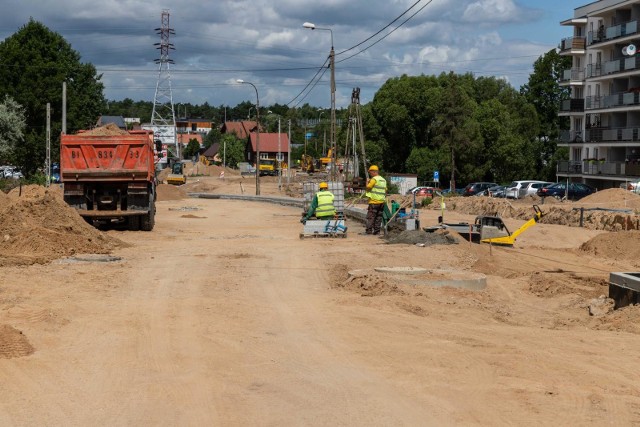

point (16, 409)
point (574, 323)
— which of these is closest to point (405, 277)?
point (574, 323)

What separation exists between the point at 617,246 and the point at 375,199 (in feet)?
21.0

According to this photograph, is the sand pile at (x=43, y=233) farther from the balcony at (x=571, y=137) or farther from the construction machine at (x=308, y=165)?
the construction machine at (x=308, y=165)

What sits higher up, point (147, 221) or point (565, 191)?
point (565, 191)

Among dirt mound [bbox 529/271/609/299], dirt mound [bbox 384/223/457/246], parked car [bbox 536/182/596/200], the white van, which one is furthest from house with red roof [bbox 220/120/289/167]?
dirt mound [bbox 529/271/609/299]

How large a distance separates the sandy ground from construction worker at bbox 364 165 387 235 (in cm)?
425

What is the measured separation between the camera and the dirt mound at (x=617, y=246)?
64.3 feet

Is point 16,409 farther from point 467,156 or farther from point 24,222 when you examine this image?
point 467,156

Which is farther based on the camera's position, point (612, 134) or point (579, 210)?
point (612, 134)

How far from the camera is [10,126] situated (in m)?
56.8

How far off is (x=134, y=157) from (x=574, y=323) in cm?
1600

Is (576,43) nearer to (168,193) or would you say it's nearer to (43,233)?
(168,193)

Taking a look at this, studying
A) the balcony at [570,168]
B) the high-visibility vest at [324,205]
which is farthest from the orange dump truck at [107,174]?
the balcony at [570,168]

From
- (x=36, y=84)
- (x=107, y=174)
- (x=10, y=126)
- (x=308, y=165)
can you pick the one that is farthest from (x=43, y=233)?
(x=308, y=165)

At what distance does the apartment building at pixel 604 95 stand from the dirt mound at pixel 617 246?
37.5 metres
